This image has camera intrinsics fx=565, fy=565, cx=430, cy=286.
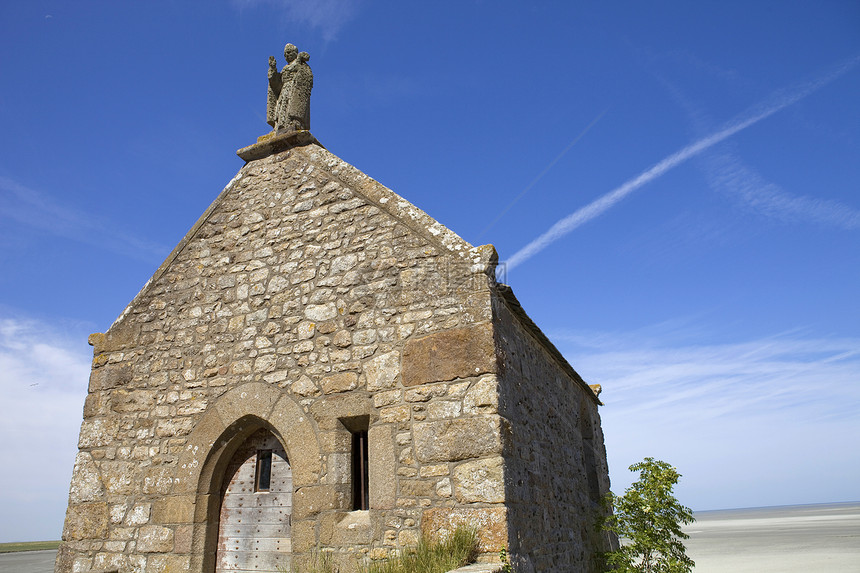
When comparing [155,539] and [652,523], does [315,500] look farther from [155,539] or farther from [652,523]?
[652,523]

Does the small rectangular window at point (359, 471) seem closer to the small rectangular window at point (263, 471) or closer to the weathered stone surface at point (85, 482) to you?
the small rectangular window at point (263, 471)

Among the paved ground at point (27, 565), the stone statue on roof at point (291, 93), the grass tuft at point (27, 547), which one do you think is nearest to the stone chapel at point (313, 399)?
the stone statue on roof at point (291, 93)

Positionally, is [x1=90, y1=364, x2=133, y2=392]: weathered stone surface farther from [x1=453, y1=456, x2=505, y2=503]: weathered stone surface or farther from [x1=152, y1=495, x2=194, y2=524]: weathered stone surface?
[x1=453, y1=456, x2=505, y2=503]: weathered stone surface

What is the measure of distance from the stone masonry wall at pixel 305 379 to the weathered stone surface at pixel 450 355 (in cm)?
1

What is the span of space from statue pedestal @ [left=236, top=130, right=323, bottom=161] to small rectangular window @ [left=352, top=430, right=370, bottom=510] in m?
3.62

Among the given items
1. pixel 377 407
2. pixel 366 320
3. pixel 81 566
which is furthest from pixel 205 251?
pixel 81 566

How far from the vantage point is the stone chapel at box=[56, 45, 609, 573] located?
194 inches

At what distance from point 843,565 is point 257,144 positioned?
18.8 meters

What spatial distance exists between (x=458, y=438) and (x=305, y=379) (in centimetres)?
Answer: 178

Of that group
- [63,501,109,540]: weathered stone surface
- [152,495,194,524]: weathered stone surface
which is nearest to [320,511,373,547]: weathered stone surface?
[152,495,194,524]: weathered stone surface

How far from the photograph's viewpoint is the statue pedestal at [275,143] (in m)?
6.97

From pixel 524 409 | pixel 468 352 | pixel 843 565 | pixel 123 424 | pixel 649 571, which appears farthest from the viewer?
pixel 843 565

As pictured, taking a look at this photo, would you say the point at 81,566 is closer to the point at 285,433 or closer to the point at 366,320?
the point at 285,433

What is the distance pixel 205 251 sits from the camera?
22.8 feet
